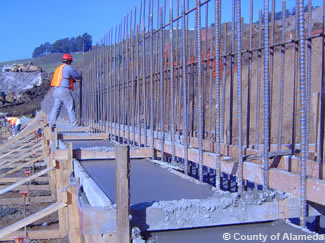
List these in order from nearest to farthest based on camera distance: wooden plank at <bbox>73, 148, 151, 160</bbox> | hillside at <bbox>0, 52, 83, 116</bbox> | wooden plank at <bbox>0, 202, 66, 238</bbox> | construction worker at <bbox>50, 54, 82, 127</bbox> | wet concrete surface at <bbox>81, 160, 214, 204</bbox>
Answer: wet concrete surface at <bbox>81, 160, 214, 204</bbox> < wooden plank at <bbox>0, 202, 66, 238</bbox> < wooden plank at <bbox>73, 148, 151, 160</bbox> < construction worker at <bbox>50, 54, 82, 127</bbox> < hillside at <bbox>0, 52, 83, 116</bbox>

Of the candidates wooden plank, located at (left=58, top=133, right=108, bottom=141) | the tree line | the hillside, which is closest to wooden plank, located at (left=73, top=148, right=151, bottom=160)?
wooden plank, located at (left=58, top=133, right=108, bottom=141)

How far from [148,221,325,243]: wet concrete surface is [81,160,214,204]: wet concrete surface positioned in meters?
0.44

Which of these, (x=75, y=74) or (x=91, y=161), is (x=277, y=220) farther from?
(x=75, y=74)

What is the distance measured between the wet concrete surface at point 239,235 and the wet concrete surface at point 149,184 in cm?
44

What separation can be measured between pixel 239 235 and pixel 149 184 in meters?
1.33

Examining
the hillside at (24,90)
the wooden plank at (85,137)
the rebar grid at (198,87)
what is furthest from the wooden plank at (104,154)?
the hillside at (24,90)

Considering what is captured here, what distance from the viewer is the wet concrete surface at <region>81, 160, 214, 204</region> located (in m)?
3.18

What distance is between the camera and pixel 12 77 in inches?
1586

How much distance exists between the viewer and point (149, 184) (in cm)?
376

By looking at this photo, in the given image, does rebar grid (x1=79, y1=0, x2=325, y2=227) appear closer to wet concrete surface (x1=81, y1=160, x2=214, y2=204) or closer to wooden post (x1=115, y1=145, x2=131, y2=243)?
wet concrete surface (x1=81, y1=160, x2=214, y2=204)

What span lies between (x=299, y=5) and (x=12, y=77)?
41.5 meters

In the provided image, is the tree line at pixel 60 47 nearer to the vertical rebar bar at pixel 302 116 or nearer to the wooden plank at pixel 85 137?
the wooden plank at pixel 85 137

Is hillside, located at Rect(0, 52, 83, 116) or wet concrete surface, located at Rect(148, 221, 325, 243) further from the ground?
hillside, located at Rect(0, 52, 83, 116)

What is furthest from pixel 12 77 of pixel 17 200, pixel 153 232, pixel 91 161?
pixel 153 232
